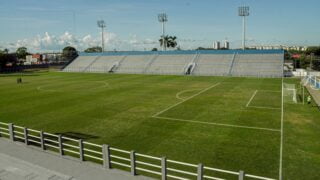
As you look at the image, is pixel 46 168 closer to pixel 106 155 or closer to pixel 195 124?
pixel 106 155

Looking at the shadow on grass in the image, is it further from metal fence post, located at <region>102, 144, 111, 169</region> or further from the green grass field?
metal fence post, located at <region>102, 144, 111, 169</region>

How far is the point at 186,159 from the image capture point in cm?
1605

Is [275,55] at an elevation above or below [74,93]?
above

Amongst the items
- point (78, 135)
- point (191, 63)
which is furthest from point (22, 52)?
point (78, 135)

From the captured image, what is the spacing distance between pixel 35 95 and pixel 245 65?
173 feet

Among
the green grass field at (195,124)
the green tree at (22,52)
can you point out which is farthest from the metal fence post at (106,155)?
the green tree at (22,52)

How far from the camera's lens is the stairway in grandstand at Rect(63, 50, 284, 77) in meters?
72.1

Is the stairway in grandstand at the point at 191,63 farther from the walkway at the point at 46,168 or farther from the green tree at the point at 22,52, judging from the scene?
the green tree at the point at 22,52

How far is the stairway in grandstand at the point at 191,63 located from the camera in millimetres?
72062

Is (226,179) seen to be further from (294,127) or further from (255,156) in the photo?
(294,127)

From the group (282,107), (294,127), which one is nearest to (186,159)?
(294,127)

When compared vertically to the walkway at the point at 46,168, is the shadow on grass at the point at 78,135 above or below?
below

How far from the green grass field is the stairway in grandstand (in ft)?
114

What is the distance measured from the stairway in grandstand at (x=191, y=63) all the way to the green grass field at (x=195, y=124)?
34.7 meters
